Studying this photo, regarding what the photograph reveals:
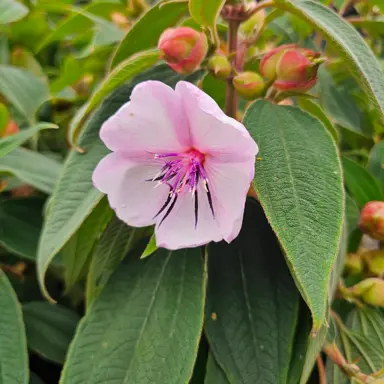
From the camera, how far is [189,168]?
18.0 inches

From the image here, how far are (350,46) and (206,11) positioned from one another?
138 mm

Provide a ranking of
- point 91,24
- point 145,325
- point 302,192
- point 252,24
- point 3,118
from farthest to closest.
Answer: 1. point 91,24
2. point 3,118
3. point 252,24
4. point 145,325
5. point 302,192

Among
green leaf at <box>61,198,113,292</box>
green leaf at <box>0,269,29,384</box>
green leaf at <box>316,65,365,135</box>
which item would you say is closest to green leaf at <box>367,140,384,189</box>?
green leaf at <box>316,65,365,135</box>

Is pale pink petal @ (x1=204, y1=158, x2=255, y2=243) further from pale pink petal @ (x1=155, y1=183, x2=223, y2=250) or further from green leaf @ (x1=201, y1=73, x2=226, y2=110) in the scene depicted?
green leaf @ (x1=201, y1=73, x2=226, y2=110)

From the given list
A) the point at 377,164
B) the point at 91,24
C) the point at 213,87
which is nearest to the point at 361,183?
the point at 377,164

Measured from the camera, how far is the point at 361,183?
0.62 metres

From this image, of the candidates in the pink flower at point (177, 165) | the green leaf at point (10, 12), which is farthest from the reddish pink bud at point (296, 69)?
the green leaf at point (10, 12)

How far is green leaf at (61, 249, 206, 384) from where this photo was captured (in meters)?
0.45

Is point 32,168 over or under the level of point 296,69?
under

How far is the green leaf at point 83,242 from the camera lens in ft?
1.72

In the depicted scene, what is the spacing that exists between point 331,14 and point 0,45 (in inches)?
26.4

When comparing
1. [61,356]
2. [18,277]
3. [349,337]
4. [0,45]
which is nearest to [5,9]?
[0,45]

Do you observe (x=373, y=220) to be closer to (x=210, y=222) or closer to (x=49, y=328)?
(x=210, y=222)

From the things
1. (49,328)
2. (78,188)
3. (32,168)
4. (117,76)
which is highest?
(117,76)
